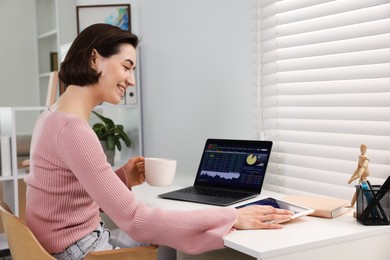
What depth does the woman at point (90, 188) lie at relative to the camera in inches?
51.2

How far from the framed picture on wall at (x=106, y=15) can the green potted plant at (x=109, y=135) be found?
517 millimetres

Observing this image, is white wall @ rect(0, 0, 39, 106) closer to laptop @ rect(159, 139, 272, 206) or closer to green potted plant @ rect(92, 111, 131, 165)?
green potted plant @ rect(92, 111, 131, 165)

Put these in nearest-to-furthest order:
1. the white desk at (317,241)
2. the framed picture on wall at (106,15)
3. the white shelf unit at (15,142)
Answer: the white desk at (317,241) < the white shelf unit at (15,142) < the framed picture on wall at (106,15)

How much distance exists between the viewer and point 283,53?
2.04 metres

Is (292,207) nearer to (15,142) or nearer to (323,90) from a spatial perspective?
(323,90)

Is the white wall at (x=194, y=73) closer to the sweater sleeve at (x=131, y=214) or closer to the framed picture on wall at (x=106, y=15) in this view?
the framed picture on wall at (x=106, y=15)

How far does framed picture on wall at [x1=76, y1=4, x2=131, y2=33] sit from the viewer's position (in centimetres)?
286

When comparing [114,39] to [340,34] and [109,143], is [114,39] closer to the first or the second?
[340,34]

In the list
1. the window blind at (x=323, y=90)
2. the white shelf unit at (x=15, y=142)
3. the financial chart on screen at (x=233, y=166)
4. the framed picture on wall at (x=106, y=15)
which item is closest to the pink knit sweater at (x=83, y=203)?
the financial chart on screen at (x=233, y=166)

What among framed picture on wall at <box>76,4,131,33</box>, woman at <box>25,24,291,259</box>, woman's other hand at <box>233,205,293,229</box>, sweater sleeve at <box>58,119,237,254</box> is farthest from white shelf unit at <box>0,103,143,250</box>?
woman's other hand at <box>233,205,293,229</box>

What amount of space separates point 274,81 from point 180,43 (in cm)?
69

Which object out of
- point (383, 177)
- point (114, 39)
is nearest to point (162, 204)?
point (114, 39)

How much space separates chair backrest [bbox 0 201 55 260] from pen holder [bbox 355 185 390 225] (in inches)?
33.0

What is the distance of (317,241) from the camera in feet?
4.17
